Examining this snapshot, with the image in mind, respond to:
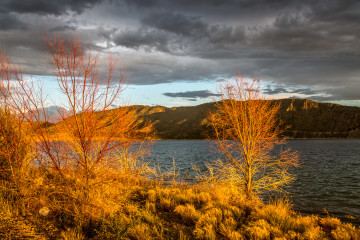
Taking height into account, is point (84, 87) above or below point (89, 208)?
above

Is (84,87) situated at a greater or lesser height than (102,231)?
greater

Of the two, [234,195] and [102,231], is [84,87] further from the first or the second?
[234,195]

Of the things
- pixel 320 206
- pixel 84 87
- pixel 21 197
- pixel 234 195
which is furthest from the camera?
pixel 320 206

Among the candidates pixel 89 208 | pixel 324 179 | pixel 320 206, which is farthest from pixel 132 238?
pixel 324 179

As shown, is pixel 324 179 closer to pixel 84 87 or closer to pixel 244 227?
pixel 244 227

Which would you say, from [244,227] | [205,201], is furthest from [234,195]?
[244,227]

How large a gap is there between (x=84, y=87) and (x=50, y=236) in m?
3.62

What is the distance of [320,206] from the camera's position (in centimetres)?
1442

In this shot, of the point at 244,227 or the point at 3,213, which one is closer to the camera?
the point at 3,213

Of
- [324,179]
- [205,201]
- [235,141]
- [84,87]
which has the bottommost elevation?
[324,179]

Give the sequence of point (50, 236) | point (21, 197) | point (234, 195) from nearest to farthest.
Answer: point (50, 236) → point (21, 197) → point (234, 195)

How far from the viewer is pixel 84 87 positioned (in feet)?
17.8

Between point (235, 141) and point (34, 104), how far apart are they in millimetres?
8616

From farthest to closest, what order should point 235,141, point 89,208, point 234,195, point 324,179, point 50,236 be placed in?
1. point 324,179
2. point 235,141
3. point 234,195
4. point 89,208
5. point 50,236
